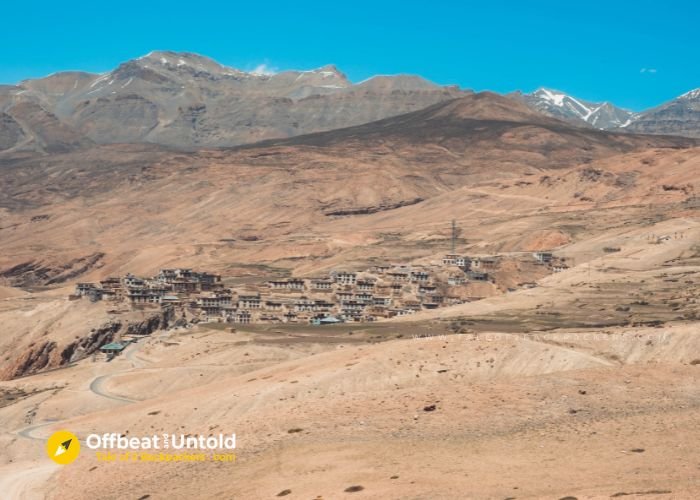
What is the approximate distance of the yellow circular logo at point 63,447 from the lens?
46875 millimetres

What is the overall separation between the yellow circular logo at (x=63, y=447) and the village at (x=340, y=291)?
206 ft

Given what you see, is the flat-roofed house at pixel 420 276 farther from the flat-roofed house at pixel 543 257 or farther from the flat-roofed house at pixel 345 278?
the flat-roofed house at pixel 543 257

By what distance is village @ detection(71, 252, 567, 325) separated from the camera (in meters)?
125

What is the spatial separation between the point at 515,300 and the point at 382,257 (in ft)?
241

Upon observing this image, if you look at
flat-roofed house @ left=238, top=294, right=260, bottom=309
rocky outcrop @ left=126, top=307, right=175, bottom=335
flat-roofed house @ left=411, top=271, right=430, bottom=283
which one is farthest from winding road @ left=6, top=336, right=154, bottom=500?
flat-roofed house @ left=411, top=271, right=430, bottom=283

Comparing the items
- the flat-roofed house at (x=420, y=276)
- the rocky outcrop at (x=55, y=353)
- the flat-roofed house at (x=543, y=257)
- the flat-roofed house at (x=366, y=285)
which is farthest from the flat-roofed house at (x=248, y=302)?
the flat-roofed house at (x=543, y=257)

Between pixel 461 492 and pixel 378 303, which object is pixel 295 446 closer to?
pixel 461 492

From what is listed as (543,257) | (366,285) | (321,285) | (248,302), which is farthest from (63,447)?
(543,257)

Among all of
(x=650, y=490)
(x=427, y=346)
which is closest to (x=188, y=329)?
(x=427, y=346)

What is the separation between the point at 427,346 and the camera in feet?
191

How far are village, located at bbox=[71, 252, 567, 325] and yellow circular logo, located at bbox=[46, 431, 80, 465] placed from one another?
62.9 meters

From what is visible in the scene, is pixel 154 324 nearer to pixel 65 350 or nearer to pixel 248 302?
pixel 65 350

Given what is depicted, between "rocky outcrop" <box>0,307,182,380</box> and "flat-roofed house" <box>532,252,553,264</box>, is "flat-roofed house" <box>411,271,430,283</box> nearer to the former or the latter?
"flat-roofed house" <box>532,252,553,264</box>

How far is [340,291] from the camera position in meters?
142
